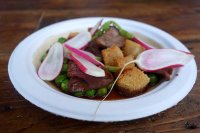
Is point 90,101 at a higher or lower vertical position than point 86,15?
higher

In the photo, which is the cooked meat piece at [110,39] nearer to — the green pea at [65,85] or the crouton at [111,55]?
the crouton at [111,55]

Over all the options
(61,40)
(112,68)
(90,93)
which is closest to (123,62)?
(112,68)

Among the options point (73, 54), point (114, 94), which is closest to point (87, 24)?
point (73, 54)

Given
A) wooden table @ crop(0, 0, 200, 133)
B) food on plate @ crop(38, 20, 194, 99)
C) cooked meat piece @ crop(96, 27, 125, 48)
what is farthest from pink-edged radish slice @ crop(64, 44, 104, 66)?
wooden table @ crop(0, 0, 200, 133)

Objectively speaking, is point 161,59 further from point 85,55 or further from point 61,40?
point 61,40

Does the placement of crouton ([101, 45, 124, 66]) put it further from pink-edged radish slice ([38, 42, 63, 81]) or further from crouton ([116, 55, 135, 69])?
pink-edged radish slice ([38, 42, 63, 81])

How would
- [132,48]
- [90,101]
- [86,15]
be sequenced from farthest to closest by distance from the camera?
[86,15]
[132,48]
[90,101]

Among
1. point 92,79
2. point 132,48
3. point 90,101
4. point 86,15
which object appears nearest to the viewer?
point 90,101

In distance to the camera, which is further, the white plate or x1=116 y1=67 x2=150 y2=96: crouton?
x1=116 y1=67 x2=150 y2=96: crouton
